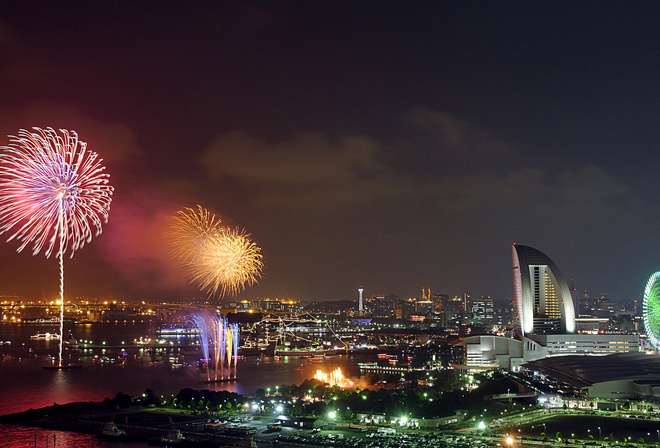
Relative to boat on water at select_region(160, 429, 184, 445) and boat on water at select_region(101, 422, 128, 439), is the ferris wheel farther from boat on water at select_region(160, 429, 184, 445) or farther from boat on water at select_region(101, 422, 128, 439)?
boat on water at select_region(101, 422, 128, 439)

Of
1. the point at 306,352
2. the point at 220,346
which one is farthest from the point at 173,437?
the point at 306,352

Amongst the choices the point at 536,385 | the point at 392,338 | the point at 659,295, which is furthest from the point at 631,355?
the point at 392,338

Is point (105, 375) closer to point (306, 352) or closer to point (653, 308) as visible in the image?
point (306, 352)

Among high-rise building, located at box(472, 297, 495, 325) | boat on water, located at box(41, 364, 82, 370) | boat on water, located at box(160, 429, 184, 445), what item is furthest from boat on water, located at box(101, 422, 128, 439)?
high-rise building, located at box(472, 297, 495, 325)

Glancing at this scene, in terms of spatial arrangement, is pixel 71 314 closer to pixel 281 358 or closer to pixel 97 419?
pixel 281 358

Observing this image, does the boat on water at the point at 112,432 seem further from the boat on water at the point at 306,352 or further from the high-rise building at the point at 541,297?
the boat on water at the point at 306,352

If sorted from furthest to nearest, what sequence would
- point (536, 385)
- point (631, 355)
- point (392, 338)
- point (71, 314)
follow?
1. point (71, 314)
2. point (392, 338)
3. point (631, 355)
4. point (536, 385)
